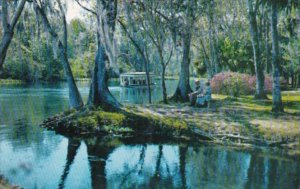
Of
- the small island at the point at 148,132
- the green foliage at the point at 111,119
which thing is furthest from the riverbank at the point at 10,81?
the green foliage at the point at 111,119

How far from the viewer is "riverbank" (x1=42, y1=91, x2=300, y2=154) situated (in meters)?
17.9

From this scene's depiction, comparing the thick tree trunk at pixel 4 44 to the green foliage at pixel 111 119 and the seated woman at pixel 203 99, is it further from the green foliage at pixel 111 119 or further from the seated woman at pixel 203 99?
the seated woman at pixel 203 99

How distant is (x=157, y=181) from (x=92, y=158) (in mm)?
3884

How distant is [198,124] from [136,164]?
18.1ft

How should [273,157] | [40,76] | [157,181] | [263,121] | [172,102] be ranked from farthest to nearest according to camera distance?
[40,76] < [172,102] < [263,121] < [273,157] < [157,181]

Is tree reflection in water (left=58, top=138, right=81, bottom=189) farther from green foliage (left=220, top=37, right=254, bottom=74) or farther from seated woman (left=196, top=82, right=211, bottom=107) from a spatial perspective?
green foliage (left=220, top=37, right=254, bottom=74)

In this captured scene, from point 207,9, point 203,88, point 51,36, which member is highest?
point 207,9

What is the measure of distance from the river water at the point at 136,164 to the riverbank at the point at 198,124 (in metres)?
1.12

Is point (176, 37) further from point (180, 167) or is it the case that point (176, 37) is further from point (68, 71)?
point (180, 167)

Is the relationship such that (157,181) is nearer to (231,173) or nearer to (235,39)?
(231,173)

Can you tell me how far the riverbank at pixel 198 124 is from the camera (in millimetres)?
17906

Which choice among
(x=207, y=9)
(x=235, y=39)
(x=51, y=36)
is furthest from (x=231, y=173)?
(x=235, y=39)

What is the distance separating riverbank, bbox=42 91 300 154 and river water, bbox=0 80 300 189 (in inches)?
44.1

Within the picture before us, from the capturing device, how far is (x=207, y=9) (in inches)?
1318
